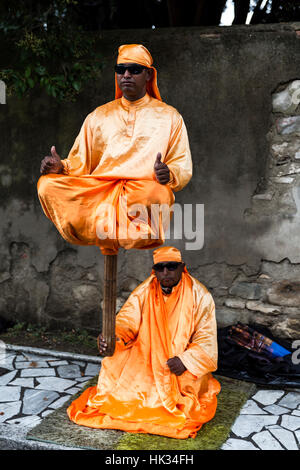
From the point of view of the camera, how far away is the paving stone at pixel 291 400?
15.5 feet

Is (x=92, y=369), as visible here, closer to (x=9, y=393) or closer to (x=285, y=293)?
(x=9, y=393)

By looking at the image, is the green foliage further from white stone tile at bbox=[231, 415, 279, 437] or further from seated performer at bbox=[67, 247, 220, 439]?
white stone tile at bbox=[231, 415, 279, 437]

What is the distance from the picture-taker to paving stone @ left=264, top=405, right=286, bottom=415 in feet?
14.9

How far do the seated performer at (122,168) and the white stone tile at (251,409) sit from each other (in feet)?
6.44

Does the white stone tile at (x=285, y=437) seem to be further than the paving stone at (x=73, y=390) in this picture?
No

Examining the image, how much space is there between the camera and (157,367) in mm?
4395

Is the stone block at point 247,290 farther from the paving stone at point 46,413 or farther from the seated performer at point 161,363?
the paving stone at point 46,413

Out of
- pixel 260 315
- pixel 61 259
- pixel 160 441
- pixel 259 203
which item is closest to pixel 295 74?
pixel 259 203

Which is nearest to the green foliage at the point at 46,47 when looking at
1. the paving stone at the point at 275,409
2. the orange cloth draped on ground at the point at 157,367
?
the orange cloth draped on ground at the point at 157,367

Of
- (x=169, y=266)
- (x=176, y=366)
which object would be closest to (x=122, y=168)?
(x=169, y=266)

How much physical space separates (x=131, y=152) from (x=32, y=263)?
338 cm

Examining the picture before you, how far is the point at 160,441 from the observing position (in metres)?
3.93

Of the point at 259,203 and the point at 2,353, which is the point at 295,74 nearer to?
the point at 259,203

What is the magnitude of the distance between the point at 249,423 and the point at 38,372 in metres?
2.31
